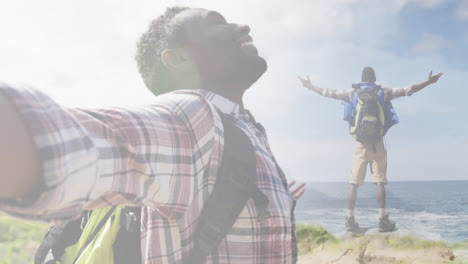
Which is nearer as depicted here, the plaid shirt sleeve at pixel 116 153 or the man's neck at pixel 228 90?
the plaid shirt sleeve at pixel 116 153

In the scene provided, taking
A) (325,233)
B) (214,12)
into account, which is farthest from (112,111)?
(325,233)

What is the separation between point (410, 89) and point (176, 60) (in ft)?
20.3

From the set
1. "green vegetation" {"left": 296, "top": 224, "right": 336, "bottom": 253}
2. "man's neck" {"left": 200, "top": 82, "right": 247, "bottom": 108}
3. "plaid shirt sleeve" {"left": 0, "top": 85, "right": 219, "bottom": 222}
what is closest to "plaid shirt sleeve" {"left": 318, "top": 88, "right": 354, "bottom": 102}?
"green vegetation" {"left": 296, "top": 224, "right": 336, "bottom": 253}

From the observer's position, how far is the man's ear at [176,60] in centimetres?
191

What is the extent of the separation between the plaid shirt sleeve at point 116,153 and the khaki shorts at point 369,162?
6.20 meters

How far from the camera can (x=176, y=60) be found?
194 centimetres

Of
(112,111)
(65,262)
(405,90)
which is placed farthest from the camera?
(405,90)

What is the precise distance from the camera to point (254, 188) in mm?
1271

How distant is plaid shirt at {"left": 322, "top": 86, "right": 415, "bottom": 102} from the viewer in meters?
6.97

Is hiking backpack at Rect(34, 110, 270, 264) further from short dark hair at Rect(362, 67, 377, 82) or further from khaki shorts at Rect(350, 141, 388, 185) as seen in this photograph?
short dark hair at Rect(362, 67, 377, 82)

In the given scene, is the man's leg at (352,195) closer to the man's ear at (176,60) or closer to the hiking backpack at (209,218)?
the man's ear at (176,60)

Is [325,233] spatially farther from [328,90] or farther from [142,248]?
[142,248]

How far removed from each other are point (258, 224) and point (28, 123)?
90cm

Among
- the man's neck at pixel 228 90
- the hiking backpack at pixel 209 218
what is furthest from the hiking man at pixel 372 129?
the hiking backpack at pixel 209 218
